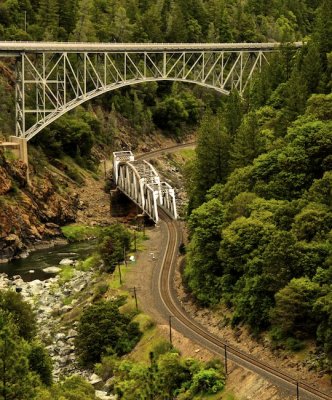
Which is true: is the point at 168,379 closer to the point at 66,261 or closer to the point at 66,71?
the point at 66,261

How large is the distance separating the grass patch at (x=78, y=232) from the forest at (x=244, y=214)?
694 cm

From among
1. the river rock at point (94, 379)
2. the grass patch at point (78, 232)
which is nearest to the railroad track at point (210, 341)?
the river rock at point (94, 379)

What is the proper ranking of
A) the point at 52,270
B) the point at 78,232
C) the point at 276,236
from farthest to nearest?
the point at 78,232 → the point at 52,270 → the point at 276,236

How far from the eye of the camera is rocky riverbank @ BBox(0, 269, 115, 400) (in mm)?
56188

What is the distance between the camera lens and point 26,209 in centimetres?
9238

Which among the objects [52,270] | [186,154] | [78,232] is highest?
[52,270]

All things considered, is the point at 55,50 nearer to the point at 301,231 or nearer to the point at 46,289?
the point at 46,289

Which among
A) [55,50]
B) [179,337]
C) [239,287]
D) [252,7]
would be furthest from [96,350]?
[252,7]

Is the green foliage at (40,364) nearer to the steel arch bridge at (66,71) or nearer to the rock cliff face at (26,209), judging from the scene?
the rock cliff face at (26,209)

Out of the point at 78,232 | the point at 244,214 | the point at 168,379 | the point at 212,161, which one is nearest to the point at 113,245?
the point at 212,161

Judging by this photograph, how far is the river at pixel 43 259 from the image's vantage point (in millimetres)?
79750

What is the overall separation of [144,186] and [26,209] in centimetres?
1397

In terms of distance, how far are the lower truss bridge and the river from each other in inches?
302

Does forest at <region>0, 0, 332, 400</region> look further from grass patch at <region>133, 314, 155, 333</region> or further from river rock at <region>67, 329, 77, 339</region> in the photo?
river rock at <region>67, 329, 77, 339</region>
